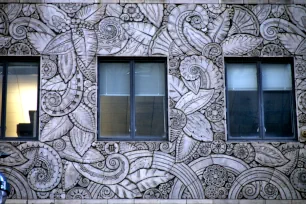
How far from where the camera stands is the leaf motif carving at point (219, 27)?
14.5 m

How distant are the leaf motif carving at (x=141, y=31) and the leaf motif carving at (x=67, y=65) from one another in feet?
4.71

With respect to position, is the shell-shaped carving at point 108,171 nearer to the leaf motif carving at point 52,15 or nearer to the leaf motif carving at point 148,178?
the leaf motif carving at point 148,178

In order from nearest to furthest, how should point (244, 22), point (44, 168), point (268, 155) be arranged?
point (44, 168) → point (268, 155) → point (244, 22)

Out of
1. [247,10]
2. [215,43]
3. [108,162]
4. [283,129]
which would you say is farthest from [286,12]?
[108,162]

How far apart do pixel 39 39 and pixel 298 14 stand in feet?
20.4

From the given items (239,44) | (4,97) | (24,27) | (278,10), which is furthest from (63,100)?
(278,10)

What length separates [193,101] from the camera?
46.3ft

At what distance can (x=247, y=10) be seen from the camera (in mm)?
14680

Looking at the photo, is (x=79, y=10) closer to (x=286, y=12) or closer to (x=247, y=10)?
(x=247, y=10)

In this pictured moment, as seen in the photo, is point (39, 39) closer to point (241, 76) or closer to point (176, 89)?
point (176, 89)

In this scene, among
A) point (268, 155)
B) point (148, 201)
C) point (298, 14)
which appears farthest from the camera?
point (298, 14)

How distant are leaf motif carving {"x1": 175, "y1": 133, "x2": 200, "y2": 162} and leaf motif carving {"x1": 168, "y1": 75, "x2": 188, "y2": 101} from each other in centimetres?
92

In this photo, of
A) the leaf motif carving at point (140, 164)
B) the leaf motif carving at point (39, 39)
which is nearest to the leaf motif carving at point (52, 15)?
the leaf motif carving at point (39, 39)

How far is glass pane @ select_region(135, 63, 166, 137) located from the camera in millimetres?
14188
